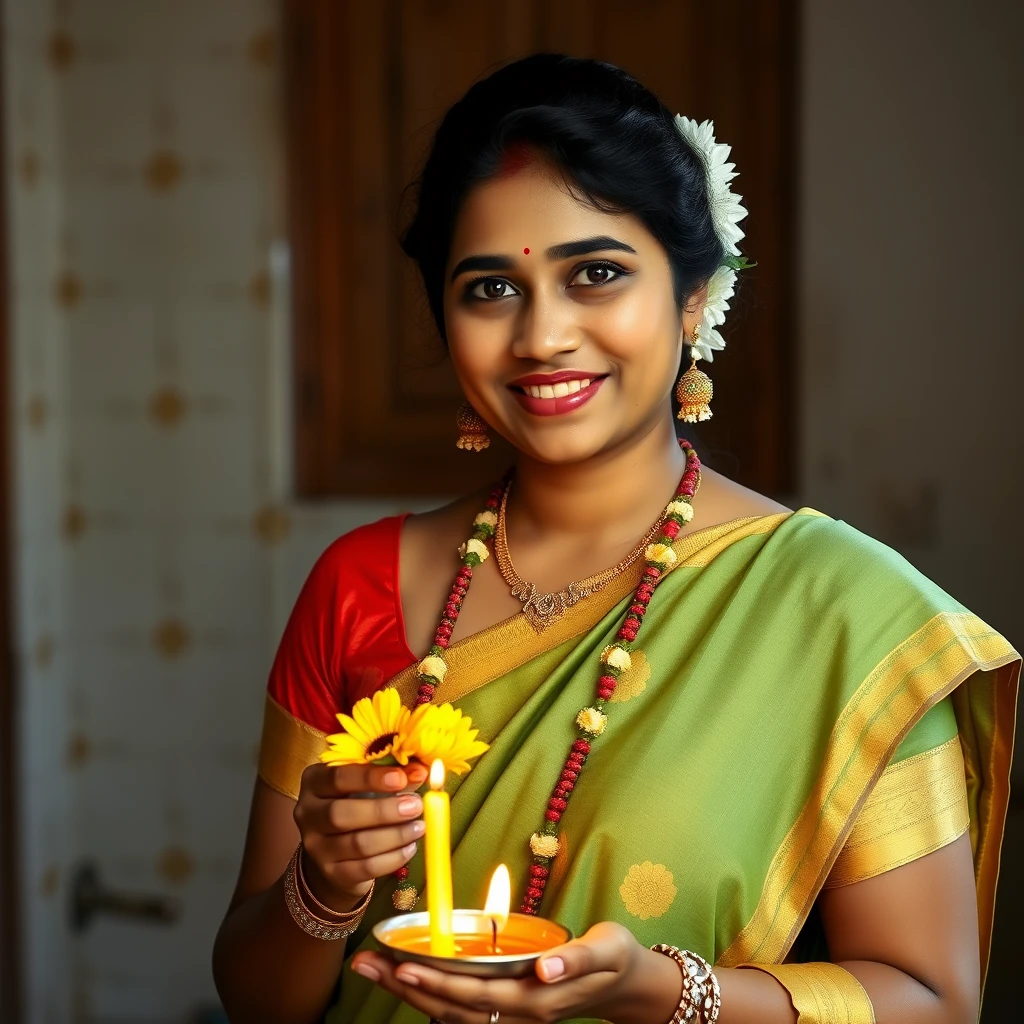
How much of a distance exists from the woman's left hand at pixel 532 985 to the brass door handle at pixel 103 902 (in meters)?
2.49

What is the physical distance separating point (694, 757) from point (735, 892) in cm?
13

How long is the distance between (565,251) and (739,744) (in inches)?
20.7

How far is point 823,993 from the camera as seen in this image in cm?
125

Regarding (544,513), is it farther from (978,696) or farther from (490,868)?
(978,696)

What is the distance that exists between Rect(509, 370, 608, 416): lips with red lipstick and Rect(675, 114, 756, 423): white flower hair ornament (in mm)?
192

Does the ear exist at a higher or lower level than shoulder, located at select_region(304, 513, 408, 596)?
higher

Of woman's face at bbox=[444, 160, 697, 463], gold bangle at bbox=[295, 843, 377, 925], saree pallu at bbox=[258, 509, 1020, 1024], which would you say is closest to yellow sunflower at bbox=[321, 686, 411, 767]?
gold bangle at bbox=[295, 843, 377, 925]

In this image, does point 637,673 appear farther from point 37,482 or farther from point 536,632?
point 37,482

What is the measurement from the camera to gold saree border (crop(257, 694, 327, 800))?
1562 mm

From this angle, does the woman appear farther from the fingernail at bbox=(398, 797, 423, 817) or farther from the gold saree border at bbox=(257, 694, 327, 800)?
the fingernail at bbox=(398, 797, 423, 817)

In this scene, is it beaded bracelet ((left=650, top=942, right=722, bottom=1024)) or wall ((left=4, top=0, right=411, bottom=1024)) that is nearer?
beaded bracelet ((left=650, top=942, right=722, bottom=1024))

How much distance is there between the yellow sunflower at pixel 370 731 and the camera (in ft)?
3.45

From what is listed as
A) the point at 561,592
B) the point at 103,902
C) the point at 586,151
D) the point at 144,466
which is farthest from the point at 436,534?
the point at 103,902

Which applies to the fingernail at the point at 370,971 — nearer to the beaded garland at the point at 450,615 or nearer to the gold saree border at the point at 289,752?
the beaded garland at the point at 450,615
